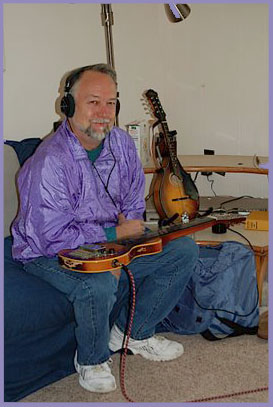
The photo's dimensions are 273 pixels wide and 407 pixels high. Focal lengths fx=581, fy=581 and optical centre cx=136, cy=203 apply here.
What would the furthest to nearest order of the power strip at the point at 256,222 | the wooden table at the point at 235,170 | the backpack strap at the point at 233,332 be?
the power strip at the point at 256,222, the wooden table at the point at 235,170, the backpack strap at the point at 233,332

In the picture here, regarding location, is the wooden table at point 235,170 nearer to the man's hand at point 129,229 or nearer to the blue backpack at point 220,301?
the blue backpack at point 220,301

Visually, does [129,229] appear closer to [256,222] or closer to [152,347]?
[152,347]

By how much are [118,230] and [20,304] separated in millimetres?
488

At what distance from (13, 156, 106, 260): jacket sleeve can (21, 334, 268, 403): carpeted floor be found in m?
0.50

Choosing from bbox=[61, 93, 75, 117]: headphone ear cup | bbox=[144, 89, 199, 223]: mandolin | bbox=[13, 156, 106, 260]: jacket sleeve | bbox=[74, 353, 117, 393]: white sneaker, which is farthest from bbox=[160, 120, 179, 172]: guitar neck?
bbox=[74, 353, 117, 393]: white sneaker

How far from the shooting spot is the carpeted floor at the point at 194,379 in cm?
200

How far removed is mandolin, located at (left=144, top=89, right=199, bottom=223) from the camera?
2824mm

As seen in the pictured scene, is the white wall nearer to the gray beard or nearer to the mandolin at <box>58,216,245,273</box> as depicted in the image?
the gray beard

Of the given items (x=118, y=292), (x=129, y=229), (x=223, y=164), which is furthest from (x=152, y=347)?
(x=223, y=164)

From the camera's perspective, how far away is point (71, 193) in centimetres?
214

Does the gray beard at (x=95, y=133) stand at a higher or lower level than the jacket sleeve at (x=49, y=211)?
higher

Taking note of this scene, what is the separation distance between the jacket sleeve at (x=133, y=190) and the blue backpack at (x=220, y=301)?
35 cm

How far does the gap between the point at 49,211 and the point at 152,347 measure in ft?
2.25

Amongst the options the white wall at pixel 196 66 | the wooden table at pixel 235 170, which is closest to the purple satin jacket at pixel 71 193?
the wooden table at pixel 235 170
